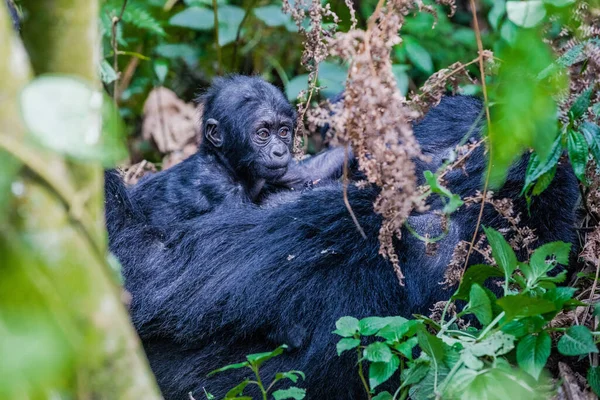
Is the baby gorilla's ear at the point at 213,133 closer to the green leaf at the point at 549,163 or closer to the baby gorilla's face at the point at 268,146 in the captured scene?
the baby gorilla's face at the point at 268,146

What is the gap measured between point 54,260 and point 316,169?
2471mm

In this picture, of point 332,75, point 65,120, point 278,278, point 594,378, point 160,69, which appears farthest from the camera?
point 160,69

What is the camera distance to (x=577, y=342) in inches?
84.4

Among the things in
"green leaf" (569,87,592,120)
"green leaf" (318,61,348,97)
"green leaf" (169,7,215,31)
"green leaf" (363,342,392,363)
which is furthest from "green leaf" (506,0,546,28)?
"green leaf" (169,7,215,31)

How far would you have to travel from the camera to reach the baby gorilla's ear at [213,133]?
3.48m

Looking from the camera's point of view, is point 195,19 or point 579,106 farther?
point 195,19

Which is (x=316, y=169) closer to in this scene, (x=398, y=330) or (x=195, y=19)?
(x=398, y=330)

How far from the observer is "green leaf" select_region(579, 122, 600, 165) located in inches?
90.7

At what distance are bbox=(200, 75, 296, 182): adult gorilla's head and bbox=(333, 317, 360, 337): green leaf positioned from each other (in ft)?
4.13

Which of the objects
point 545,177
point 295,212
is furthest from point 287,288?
point 545,177

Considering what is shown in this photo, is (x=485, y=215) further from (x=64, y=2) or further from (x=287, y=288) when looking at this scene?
(x=64, y=2)

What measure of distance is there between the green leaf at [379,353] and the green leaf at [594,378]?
0.59 meters

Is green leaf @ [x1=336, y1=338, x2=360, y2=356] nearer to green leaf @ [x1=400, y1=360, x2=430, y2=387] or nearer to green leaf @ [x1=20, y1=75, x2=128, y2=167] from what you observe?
green leaf @ [x1=400, y1=360, x2=430, y2=387]

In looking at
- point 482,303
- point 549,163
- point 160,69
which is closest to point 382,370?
point 482,303
